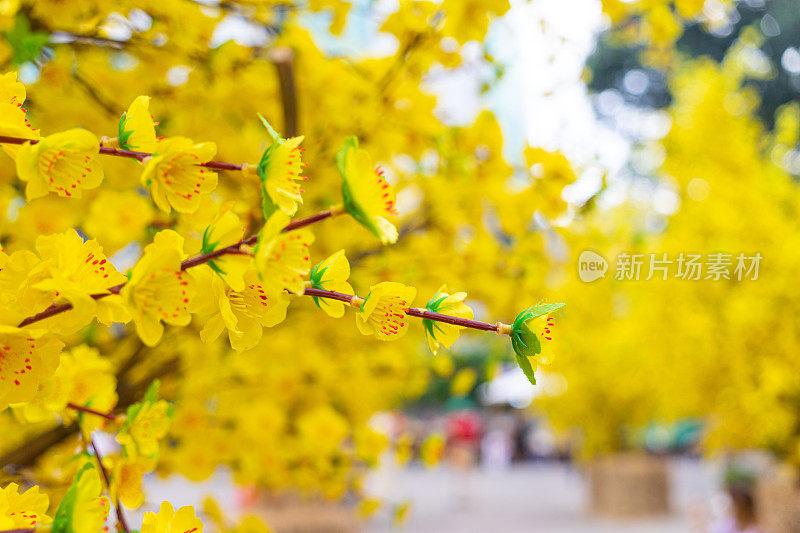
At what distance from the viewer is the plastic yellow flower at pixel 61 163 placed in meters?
0.52

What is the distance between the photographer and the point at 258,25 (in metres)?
1.75

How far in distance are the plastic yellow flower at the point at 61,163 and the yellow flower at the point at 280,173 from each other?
0.13m

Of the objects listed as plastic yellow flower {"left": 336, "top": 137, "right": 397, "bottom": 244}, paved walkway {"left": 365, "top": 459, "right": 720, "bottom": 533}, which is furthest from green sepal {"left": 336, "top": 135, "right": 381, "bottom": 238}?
paved walkway {"left": 365, "top": 459, "right": 720, "bottom": 533}

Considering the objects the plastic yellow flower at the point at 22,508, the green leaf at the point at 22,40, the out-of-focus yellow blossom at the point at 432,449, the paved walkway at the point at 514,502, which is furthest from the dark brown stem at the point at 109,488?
the paved walkway at the point at 514,502

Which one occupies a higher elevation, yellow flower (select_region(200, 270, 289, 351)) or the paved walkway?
yellow flower (select_region(200, 270, 289, 351))

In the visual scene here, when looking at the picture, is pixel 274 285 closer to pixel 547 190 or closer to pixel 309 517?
pixel 547 190

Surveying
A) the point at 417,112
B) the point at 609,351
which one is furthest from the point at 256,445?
the point at 609,351

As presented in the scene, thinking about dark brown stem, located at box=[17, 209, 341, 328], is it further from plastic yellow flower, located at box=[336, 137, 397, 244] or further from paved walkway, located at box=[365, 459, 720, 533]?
paved walkway, located at box=[365, 459, 720, 533]

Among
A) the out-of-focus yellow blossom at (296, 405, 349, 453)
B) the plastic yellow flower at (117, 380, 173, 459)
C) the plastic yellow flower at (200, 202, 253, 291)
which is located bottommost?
the out-of-focus yellow blossom at (296, 405, 349, 453)

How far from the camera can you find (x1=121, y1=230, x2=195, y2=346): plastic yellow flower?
51cm

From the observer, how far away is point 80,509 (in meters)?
0.46

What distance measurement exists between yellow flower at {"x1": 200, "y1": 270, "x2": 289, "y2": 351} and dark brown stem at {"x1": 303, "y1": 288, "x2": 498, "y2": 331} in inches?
1.0

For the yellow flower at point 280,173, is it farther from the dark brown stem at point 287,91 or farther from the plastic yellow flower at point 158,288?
the dark brown stem at point 287,91

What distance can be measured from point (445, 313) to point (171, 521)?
0.91 feet
